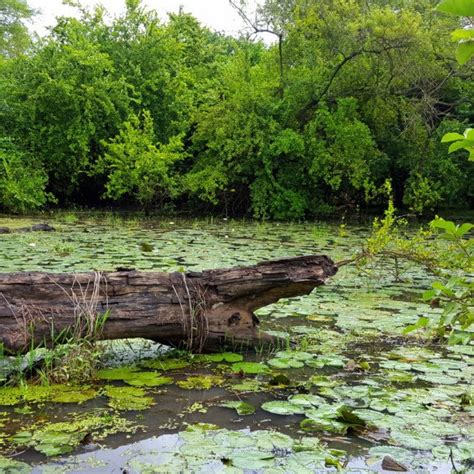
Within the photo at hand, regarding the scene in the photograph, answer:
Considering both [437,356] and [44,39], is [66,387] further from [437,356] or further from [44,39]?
[44,39]

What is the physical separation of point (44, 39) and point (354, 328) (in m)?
15.0

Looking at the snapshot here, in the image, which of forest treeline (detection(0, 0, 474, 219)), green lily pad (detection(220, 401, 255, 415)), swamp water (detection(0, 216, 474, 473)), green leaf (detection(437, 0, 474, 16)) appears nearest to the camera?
green leaf (detection(437, 0, 474, 16))

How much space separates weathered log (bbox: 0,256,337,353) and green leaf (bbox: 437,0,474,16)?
2.76 meters

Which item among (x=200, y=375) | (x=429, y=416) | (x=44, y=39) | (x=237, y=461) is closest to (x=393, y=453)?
(x=429, y=416)

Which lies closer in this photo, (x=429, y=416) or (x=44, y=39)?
(x=429, y=416)

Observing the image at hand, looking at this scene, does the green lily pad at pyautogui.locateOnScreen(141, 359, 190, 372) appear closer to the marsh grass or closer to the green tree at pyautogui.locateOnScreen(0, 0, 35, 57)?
the marsh grass

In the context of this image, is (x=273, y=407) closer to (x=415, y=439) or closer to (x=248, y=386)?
(x=248, y=386)

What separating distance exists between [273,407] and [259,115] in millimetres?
13211

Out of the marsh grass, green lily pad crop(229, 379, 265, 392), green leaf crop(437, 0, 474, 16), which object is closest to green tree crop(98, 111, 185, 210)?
the marsh grass

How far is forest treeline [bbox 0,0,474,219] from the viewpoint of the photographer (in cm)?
1484

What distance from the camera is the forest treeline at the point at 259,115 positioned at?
1484 centimetres

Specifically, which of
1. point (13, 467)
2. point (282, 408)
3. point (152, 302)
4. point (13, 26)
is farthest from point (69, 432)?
point (13, 26)

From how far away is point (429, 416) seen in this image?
299 centimetres

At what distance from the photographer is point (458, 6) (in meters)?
1.36
